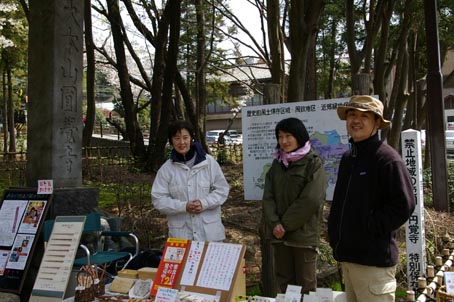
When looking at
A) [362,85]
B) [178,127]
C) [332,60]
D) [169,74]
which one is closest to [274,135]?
[362,85]

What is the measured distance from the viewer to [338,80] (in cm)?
2017

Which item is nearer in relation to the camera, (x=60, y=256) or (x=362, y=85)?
(x=60, y=256)

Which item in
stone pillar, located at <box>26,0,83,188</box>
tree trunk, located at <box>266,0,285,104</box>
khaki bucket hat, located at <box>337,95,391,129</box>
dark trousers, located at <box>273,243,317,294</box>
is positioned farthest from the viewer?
tree trunk, located at <box>266,0,285,104</box>

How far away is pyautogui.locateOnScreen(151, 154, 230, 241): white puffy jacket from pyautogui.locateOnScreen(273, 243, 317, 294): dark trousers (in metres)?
0.64

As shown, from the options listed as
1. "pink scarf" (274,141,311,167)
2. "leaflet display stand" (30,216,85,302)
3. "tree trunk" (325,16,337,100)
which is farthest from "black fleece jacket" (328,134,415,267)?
"tree trunk" (325,16,337,100)

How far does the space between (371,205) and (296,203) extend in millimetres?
879

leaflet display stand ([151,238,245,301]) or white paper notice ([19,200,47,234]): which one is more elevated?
white paper notice ([19,200,47,234])

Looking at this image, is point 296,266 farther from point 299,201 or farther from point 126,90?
point 126,90

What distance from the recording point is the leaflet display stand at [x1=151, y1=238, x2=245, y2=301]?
10.2 feet

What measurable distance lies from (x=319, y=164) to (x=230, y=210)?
4730mm

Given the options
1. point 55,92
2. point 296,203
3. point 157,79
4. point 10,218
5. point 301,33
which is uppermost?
point 157,79

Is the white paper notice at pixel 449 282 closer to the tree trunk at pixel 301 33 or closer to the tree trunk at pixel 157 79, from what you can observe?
the tree trunk at pixel 301 33

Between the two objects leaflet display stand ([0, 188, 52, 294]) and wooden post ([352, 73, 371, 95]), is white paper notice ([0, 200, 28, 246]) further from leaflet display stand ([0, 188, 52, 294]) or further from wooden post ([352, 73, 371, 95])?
wooden post ([352, 73, 371, 95])

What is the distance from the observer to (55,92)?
17.7ft
